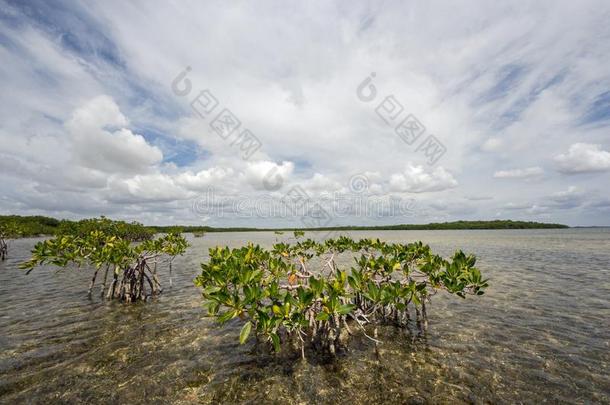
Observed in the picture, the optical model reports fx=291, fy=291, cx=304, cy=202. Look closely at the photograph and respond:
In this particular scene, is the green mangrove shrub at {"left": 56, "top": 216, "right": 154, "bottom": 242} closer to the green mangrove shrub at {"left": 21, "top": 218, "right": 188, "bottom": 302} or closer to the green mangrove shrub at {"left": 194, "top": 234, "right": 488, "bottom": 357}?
the green mangrove shrub at {"left": 21, "top": 218, "right": 188, "bottom": 302}

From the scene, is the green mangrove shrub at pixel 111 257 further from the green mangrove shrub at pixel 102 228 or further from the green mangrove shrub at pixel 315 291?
the green mangrove shrub at pixel 102 228

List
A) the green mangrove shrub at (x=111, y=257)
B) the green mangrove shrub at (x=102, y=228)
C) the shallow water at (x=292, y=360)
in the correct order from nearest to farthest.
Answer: the shallow water at (x=292, y=360) < the green mangrove shrub at (x=111, y=257) < the green mangrove shrub at (x=102, y=228)

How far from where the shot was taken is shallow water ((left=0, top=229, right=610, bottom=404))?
201 inches

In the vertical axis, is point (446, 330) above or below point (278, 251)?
below

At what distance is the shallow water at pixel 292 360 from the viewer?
16.8ft

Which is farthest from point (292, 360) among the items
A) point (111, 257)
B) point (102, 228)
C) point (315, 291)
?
point (102, 228)

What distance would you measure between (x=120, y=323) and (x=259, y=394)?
228 inches

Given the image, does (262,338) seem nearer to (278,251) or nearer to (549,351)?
(278,251)

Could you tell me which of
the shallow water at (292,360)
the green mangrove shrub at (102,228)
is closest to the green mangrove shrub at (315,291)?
the shallow water at (292,360)

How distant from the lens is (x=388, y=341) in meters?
7.40

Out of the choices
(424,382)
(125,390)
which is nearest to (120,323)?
(125,390)

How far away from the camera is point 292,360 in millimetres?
6273

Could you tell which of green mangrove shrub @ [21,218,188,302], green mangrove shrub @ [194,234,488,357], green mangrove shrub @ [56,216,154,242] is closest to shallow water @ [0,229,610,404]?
green mangrove shrub @ [194,234,488,357]

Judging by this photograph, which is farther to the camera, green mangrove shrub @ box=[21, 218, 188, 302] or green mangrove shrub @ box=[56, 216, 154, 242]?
green mangrove shrub @ box=[56, 216, 154, 242]
